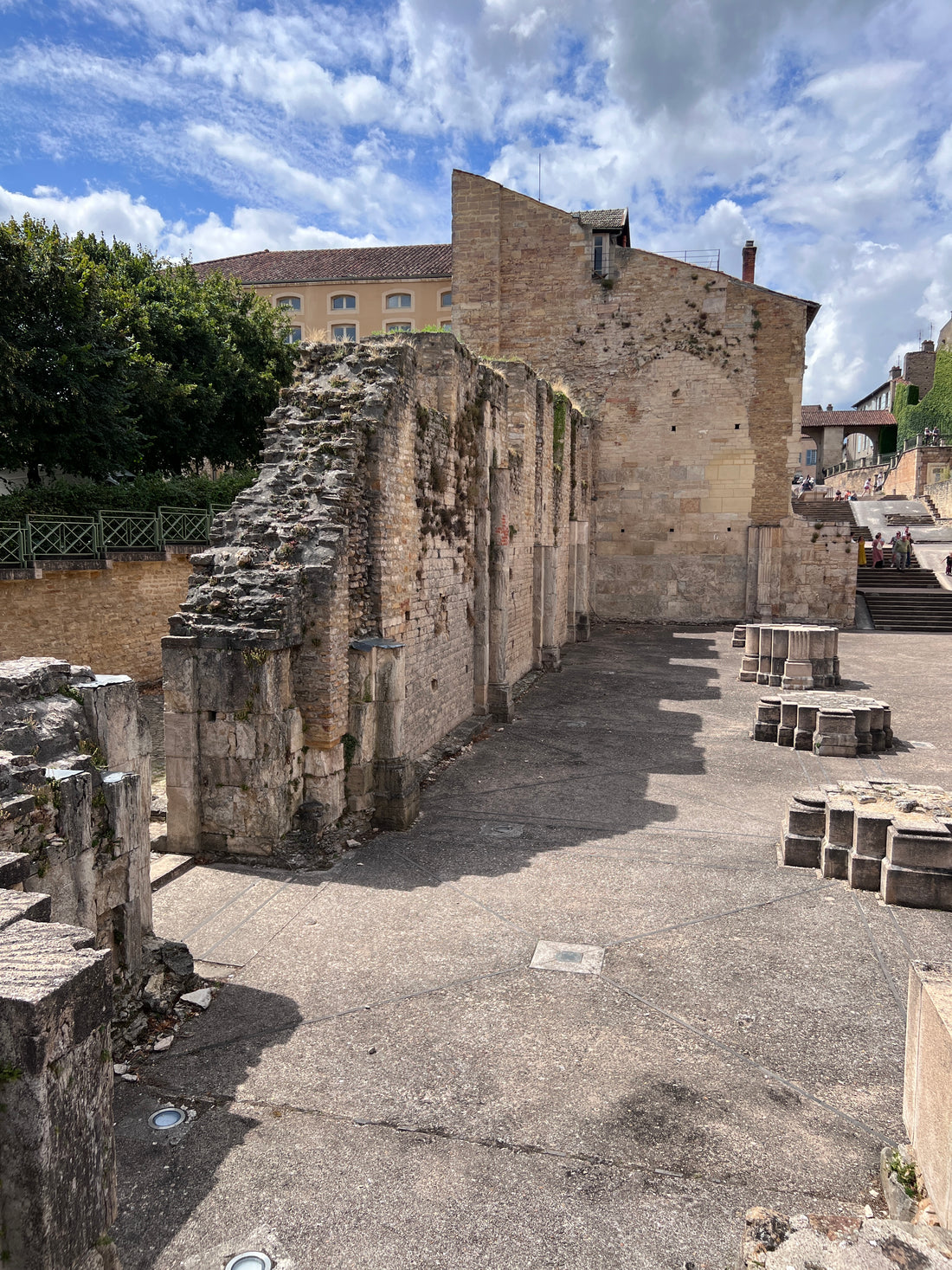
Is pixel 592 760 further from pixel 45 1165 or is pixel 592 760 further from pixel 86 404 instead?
pixel 86 404

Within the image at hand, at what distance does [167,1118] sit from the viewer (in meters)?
4.34

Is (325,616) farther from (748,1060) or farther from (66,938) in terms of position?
(748,1060)

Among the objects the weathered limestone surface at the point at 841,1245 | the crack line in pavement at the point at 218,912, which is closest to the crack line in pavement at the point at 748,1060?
the weathered limestone surface at the point at 841,1245

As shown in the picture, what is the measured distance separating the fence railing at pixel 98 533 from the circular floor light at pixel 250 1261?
45.6 feet

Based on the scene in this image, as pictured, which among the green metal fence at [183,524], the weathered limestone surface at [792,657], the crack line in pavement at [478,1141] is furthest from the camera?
the green metal fence at [183,524]

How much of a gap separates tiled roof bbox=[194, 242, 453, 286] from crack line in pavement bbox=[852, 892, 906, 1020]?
4122 centimetres

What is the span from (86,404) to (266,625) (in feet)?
43.5

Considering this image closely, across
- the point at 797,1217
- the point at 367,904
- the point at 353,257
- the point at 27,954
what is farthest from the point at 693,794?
the point at 353,257

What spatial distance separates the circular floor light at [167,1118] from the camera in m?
4.29

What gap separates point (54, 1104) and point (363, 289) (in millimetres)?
45512

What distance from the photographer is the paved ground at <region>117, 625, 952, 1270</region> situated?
3723 mm

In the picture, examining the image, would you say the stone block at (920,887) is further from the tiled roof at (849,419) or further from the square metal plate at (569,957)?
the tiled roof at (849,419)

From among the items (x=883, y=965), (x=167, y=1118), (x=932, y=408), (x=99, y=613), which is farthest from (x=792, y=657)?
(x=932, y=408)

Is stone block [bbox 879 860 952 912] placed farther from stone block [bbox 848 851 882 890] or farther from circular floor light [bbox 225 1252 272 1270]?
circular floor light [bbox 225 1252 272 1270]
